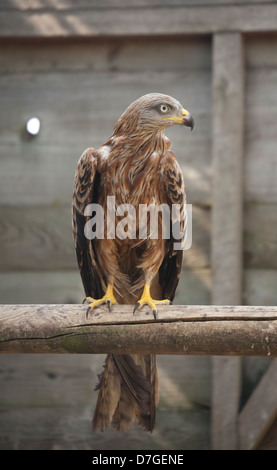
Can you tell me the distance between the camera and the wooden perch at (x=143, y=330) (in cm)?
210

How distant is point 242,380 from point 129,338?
135 centimetres

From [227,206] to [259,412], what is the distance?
1.16 meters

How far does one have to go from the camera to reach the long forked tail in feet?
8.46

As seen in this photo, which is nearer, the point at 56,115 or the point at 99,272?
the point at 99,272

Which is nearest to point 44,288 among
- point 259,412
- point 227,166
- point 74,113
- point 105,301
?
point 105,301

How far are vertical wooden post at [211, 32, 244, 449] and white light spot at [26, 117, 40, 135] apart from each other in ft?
3.58

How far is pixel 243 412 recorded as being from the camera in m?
3.19

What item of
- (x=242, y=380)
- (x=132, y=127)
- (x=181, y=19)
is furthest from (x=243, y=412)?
(x=181, y=19)

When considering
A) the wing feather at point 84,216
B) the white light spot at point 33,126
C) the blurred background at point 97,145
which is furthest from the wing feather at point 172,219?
the white light spot at point 33,126

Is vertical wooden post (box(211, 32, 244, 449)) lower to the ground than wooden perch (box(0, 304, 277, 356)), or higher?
higher

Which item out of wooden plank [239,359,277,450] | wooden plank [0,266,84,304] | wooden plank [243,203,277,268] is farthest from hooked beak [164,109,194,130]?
wooden plank [239,359,277,450]

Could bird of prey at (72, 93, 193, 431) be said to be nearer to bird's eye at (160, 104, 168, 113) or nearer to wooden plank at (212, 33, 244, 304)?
bird's eye at (160, 104, 168, 113)

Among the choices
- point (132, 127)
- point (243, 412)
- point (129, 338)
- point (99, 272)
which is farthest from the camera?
point (243, 412)
